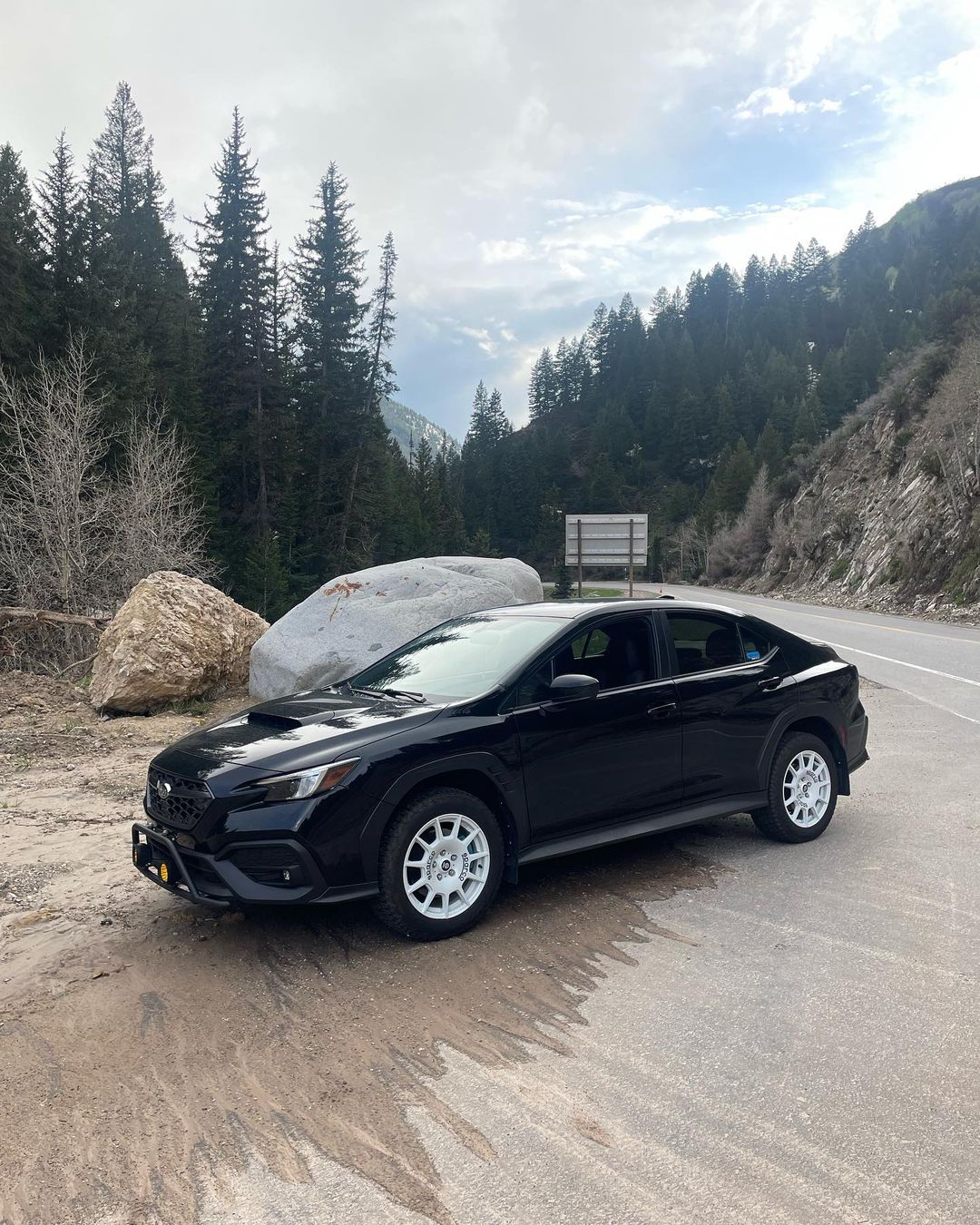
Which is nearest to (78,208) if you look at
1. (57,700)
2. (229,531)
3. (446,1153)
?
(229,531)

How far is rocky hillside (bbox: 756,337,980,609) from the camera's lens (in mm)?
33812

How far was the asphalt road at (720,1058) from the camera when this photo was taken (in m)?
2.58

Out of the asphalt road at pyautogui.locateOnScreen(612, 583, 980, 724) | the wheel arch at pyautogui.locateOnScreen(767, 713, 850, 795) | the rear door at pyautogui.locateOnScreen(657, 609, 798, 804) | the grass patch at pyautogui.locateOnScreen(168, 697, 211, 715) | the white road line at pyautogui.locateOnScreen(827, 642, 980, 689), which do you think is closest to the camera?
the rear door at pyautogui.locateOnScreen(657, 609, 798, 804)

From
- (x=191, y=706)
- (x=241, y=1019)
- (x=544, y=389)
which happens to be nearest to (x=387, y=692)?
(x=241, y=1019)

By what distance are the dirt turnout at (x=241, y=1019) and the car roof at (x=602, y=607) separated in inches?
59.9

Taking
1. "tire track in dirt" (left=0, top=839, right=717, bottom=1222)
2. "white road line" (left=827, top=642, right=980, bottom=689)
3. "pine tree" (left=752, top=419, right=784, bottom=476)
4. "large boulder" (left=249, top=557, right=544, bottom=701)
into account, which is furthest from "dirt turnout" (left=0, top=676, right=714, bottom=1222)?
"pine tree" (left=752, top=419, right=784, bottom=476)

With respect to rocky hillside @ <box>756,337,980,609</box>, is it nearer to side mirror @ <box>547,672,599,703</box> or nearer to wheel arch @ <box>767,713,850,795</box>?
wheel arch @ <box>767,713,850,795</box>

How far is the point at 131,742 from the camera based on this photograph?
31.4 ft

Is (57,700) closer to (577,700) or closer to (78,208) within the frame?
(577,700)

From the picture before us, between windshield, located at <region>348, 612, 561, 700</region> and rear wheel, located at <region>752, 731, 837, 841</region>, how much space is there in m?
1.79

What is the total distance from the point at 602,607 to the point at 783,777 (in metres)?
1.63

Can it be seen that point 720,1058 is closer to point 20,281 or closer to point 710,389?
point 20,281

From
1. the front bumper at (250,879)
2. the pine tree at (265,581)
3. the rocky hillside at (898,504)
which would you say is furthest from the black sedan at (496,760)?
the pine tree at (265,581)

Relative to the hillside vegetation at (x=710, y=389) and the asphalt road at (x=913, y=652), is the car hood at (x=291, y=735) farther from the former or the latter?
the hillside vegetation at (x=710, y=389)
